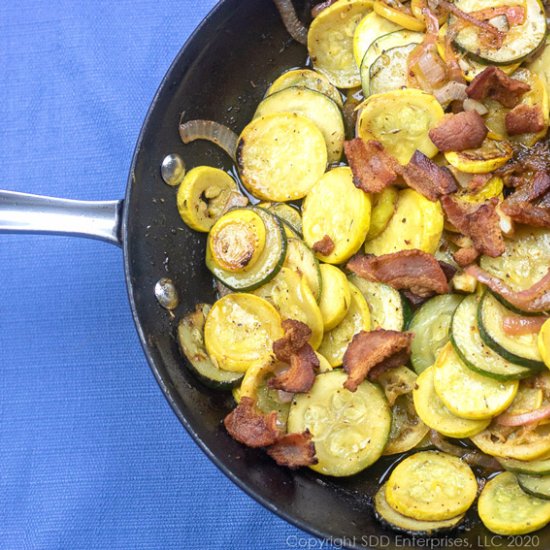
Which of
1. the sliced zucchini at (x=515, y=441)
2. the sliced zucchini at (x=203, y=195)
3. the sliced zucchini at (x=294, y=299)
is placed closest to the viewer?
the sliced zucchini at (x=515, y=441)

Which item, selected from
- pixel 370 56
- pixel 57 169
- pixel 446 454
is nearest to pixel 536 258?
pixel 446 454

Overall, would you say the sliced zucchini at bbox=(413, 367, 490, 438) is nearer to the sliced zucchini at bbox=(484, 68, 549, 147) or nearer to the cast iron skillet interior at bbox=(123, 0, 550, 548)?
the cast iron skillet interior at bbox=(123, 0, 550, 548)

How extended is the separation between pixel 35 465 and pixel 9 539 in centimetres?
32

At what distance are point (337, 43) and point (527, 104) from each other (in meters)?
0.84

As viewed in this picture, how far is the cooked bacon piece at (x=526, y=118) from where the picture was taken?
2.46 meters


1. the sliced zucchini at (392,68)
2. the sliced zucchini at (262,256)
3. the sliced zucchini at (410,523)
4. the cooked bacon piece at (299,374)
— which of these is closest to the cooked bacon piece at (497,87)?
the sliced zucchini at (392,68)

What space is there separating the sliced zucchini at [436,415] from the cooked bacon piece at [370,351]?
0.14 m

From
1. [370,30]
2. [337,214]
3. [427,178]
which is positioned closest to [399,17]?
[370,30]

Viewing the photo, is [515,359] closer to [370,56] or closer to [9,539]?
[370,56]

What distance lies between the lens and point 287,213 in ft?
8.92

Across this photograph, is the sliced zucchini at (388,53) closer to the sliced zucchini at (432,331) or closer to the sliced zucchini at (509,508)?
the sliced zucchini at (432,331)

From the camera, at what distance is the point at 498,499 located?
2.32 metres

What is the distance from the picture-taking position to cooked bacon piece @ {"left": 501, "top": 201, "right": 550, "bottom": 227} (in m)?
2.33

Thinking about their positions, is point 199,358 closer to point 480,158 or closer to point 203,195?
point 203,195
